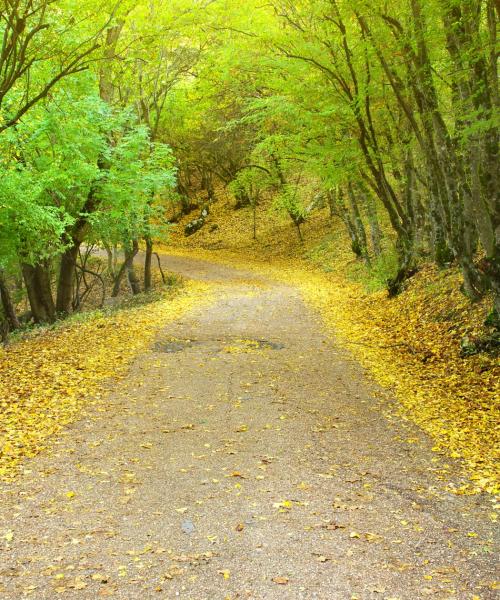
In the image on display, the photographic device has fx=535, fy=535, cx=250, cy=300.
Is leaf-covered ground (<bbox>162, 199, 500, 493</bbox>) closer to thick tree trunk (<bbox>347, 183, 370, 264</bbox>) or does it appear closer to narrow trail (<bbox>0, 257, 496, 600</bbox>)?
narrow trail (<bbox>0, 257, 496, 600</bbox>)

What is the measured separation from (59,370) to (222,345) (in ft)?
10.2

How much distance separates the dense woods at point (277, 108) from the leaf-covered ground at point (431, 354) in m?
0.75

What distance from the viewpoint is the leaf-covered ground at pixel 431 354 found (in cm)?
639

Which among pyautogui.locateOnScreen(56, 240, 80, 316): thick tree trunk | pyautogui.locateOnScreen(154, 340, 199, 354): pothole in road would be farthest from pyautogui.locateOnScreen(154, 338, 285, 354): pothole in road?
pyautogui.locateOnScreen(56, 240, 80, 316): thick tree trunk

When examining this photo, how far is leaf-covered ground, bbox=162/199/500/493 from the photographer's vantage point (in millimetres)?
6389

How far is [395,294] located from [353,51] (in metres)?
6.29

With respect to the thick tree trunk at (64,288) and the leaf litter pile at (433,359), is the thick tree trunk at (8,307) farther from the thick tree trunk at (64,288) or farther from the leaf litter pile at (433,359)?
the leaf litter pile at (433,359)

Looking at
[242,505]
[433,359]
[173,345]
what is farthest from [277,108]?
[242,505]

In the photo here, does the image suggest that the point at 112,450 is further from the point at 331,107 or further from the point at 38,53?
the point at 331,107

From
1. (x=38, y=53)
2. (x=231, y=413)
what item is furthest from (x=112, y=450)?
(x=38, y=53)

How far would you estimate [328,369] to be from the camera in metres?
9.20

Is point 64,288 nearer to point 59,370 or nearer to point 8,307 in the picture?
point 8,307

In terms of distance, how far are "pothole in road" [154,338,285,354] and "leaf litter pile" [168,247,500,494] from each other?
1585 millimetres

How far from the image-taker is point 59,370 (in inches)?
362
